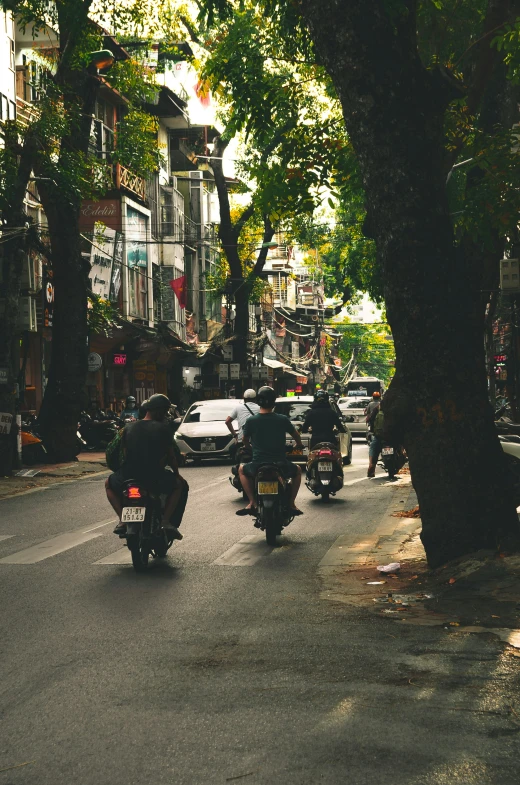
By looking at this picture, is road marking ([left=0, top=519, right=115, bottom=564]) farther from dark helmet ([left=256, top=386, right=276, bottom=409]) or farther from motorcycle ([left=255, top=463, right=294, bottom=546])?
dark helmet ([left=256, top=386, right=276, bottom=409])

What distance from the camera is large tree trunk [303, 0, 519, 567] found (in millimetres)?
9625

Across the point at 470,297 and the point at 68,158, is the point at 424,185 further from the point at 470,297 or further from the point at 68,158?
the point at 68,158

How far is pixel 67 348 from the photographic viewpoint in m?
26.6

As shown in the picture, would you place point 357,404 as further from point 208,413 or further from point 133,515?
point 133,515

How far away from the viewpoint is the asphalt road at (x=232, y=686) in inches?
178

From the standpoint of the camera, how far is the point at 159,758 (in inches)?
182

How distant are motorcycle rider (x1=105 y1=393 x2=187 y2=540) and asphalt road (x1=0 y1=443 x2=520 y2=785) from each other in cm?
65

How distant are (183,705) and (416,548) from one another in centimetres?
640

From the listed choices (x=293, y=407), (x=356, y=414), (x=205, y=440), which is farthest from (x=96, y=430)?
(x=356, y=414)

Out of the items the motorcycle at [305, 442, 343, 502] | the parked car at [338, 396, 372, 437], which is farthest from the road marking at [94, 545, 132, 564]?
the parked car at [338, 396, 372, 437]

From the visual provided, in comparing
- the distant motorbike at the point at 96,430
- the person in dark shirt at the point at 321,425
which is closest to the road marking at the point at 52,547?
the person in dark shirt at the point at 321,425

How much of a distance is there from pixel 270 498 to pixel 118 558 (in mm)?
1899

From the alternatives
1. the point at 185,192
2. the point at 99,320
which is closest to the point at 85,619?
the point at 99,320

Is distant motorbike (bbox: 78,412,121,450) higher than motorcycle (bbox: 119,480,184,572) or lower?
lower
